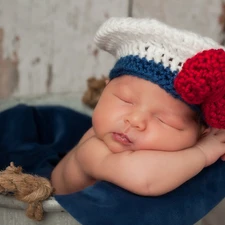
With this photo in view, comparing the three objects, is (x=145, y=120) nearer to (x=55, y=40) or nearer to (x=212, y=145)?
(x=212, y=145)

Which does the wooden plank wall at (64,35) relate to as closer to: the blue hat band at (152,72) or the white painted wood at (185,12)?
the white painted wood at (185,12)

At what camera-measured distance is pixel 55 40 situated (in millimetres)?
1295

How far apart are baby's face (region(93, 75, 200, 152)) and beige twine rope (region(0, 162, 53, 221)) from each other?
146mm

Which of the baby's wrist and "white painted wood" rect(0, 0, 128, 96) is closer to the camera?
the baby's wrist

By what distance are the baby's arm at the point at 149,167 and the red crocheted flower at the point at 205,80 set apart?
9 centimetres

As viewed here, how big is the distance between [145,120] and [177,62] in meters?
0.10

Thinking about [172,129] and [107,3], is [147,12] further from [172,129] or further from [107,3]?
[172,129]

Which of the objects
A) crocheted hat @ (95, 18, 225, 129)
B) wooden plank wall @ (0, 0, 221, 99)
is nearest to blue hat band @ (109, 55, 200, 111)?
crocheted hat @ (95, 18, 225, 129)

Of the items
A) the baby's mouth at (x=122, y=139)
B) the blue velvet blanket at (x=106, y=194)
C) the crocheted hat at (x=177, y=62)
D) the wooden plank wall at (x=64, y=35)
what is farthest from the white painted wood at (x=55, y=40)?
the baby's mouth at (x=122, y=139)

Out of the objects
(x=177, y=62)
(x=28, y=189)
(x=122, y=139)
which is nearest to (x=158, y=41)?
(x=177, y=62)

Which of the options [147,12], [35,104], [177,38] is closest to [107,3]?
[147,12]

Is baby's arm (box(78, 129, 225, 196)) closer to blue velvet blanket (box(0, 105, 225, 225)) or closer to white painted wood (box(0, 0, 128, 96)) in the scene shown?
blue velvet blanket (box(0, 105, 225, 225))

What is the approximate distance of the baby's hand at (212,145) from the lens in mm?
724

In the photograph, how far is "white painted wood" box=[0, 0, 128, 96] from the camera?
1.24 meters
